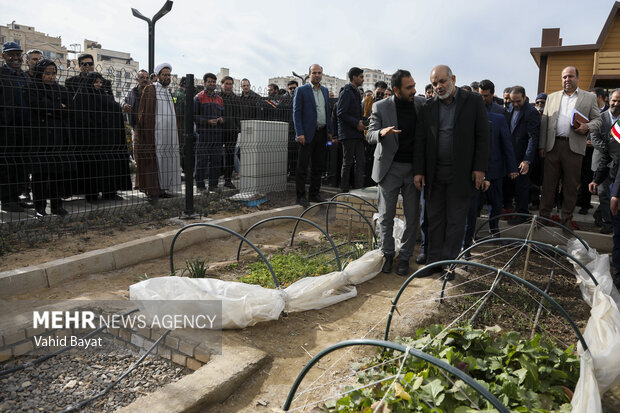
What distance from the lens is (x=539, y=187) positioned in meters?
7.99

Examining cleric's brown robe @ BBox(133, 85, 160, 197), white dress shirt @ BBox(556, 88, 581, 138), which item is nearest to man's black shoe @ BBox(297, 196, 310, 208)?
cleric's brown robe @ BBox(133, 85, 160, 197)

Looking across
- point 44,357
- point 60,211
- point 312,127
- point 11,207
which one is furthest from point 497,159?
point 11,207

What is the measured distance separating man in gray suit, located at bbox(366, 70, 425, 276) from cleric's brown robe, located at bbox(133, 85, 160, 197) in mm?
3807

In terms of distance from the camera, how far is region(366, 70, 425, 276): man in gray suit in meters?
4.88

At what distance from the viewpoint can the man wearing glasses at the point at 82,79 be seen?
6.20 m

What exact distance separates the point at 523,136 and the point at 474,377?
4996 mm

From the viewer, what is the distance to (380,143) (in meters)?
4.94

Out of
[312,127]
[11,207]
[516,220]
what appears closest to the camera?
[11,207]

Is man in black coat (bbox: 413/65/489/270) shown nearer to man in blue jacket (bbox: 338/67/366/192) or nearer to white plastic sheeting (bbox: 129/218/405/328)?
white plastic sheeting (bbox: 129/218/405/328)

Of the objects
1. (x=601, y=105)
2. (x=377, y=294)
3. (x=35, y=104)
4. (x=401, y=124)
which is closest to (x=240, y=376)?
(x=377, y=294)

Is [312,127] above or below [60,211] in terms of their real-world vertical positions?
above

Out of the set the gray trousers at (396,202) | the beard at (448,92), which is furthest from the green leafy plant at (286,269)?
the beard at (448,92)

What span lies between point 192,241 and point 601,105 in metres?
7.75

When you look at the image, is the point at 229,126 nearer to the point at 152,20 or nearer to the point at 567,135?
the point at 152,20
